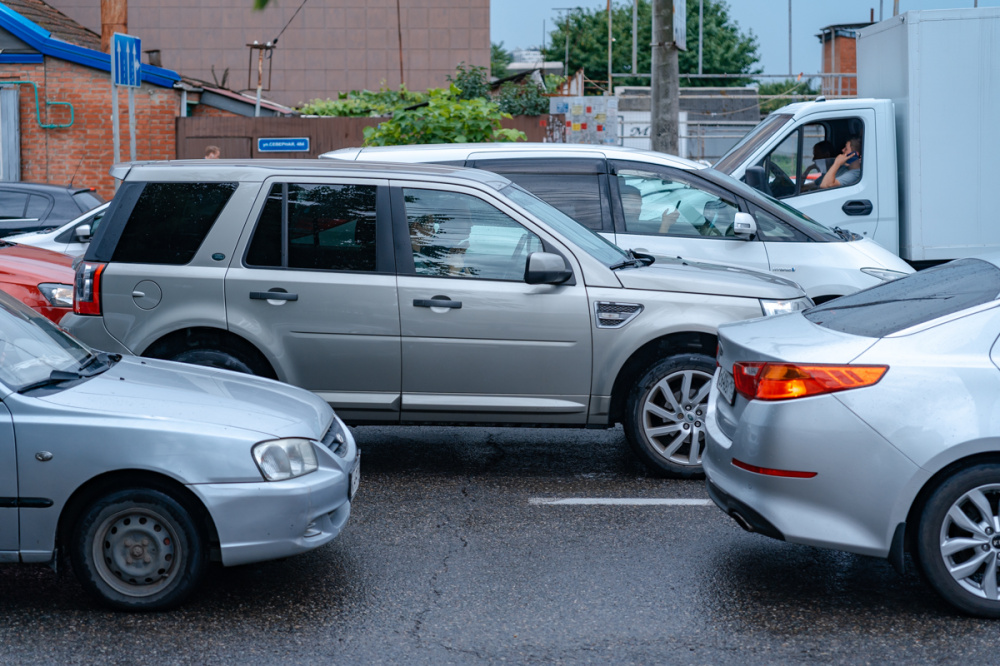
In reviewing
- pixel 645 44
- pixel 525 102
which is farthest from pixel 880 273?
pixel 645 44

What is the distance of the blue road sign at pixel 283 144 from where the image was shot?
1967 centimetres

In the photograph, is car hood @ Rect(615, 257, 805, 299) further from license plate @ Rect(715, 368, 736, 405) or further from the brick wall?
the brick wall

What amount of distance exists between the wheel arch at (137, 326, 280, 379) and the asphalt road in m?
1.21

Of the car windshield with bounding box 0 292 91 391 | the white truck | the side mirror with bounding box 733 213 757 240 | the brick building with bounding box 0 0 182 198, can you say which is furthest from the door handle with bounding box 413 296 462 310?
the brick building with bounding box 0 0 182 198

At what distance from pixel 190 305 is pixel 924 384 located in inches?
162

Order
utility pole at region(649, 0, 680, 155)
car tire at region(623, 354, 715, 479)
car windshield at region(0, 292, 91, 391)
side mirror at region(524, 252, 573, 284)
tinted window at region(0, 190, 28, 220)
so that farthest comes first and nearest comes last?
tinted window at region(0, 190, 28, 220), utility pole at region(649, 0, 680, 155), car tire at region(623, 354, 715, 479), side mirror at region(524, 252, 573, 284), car windshield at region(0, 292, 91, 391)

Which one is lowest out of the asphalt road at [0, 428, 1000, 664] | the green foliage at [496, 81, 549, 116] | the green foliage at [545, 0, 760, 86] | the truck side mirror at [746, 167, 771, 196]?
the asphalt road at [0, 428, 1000, 664]

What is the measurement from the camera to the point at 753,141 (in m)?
11.1

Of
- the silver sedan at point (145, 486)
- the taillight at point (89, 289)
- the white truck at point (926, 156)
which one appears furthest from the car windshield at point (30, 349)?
the white truck at point (926, 156)

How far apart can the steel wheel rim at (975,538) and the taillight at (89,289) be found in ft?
15.7

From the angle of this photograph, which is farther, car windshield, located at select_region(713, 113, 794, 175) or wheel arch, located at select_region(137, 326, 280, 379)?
car windshield, located at select_region(713, 113, 794, 175)

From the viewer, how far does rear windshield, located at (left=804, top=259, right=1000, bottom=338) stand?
4.61 metres

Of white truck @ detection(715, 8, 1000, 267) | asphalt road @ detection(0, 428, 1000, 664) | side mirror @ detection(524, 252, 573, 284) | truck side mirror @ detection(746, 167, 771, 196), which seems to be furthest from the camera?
white truck @ detection(715, 8, 1000, 267)

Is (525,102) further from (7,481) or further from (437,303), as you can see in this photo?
(7,481)
